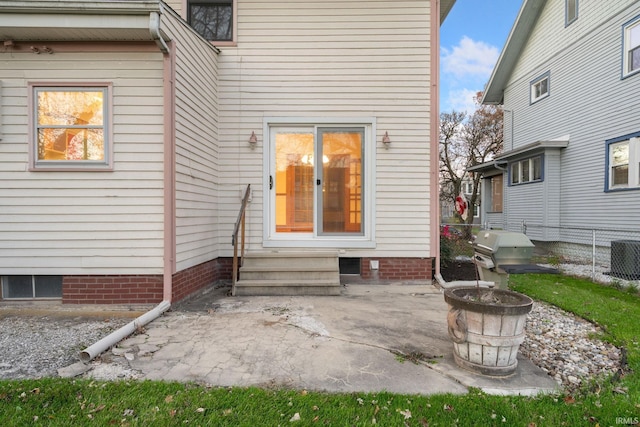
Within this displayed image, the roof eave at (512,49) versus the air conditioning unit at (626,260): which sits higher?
the roof eave at (512,49)

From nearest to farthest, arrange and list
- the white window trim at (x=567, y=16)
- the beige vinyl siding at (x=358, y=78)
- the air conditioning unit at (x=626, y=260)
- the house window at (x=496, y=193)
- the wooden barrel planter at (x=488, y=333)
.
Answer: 1. the wooden barrel planter at (x=488, y=333)
2. the beige vinyl siding at (x=358, y=78)
3. the air conditioning unit at (x=626, y=260)
4. the white window trim at (x=567, y=16)
5. the house window at (x=496, y=193)

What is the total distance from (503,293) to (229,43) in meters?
5.39

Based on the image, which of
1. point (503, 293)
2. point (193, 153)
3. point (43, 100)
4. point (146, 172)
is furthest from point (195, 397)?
point (43, 100)

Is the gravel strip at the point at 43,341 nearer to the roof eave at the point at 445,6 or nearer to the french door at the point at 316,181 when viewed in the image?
the french door at the point at 316,181

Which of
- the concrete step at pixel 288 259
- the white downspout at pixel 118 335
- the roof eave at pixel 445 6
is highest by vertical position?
the roof eave at pixel 445 6

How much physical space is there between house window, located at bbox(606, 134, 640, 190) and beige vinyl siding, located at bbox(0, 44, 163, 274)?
10.3 meters

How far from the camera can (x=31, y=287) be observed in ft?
14.0

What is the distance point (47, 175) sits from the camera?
13.6 ft

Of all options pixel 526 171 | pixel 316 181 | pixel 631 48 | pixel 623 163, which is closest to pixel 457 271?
pixel 316 181

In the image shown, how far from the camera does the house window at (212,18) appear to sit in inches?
227

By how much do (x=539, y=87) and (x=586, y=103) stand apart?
2.72 meters

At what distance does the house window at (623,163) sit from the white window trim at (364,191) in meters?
7.05

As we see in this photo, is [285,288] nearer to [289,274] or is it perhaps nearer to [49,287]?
[289,274]

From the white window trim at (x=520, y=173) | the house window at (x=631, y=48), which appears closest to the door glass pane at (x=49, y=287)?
the house window at (x=631, y=48)
